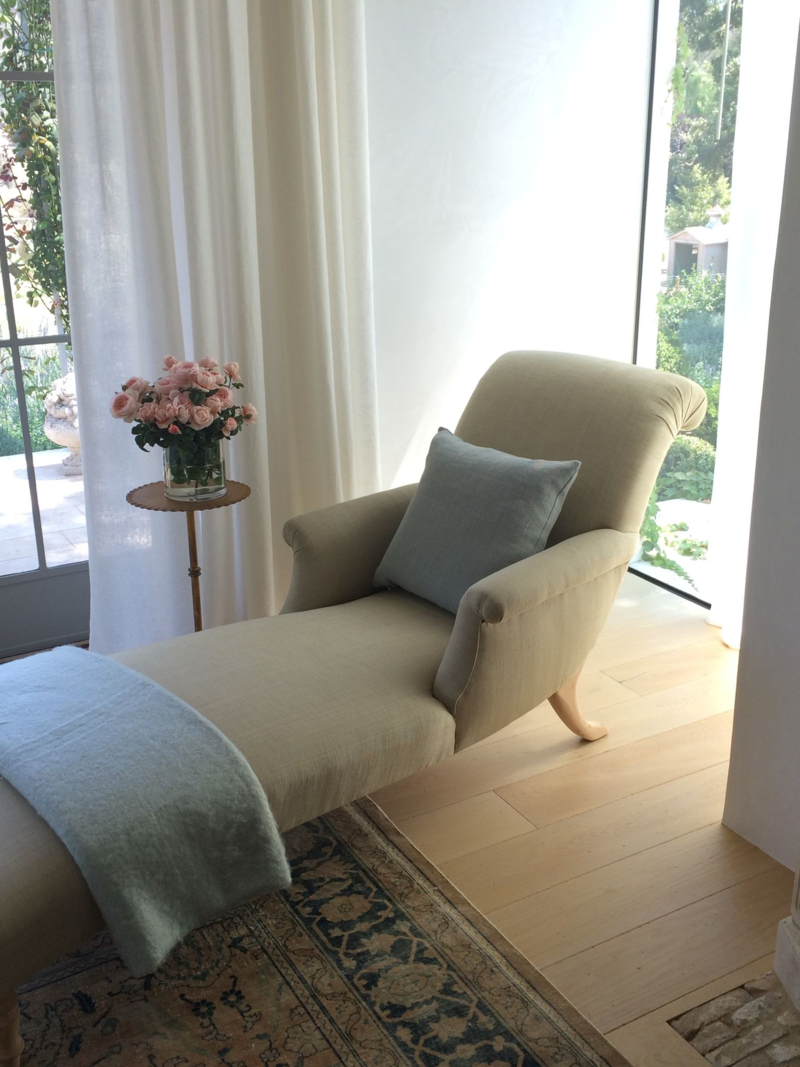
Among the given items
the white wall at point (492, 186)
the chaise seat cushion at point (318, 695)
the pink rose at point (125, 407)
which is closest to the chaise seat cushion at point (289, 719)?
the chaise seat cushion at point (318, 695)

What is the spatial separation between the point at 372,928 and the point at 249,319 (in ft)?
5.58

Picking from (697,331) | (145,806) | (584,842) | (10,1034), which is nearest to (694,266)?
(697,331)

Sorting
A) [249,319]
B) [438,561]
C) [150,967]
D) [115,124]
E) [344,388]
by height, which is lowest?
[150,967]

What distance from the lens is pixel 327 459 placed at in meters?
3.09

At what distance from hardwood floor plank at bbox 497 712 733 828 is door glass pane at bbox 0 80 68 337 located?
1.87 m

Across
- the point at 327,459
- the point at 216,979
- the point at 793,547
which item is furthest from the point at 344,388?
the point at 216,979

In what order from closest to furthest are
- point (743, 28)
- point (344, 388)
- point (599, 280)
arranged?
point (743, 28) < point (344, 388) < point (599, 280)

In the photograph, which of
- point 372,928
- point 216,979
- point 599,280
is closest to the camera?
point 216,979

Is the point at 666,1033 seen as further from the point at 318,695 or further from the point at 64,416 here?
the point at 64,416

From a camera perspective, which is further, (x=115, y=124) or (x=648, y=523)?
(x=648, y=523)

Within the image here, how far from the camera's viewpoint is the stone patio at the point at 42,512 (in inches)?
118

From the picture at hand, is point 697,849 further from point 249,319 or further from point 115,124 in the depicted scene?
point 115,124

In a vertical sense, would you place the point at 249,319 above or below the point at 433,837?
above

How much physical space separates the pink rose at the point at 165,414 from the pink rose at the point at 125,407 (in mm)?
75
